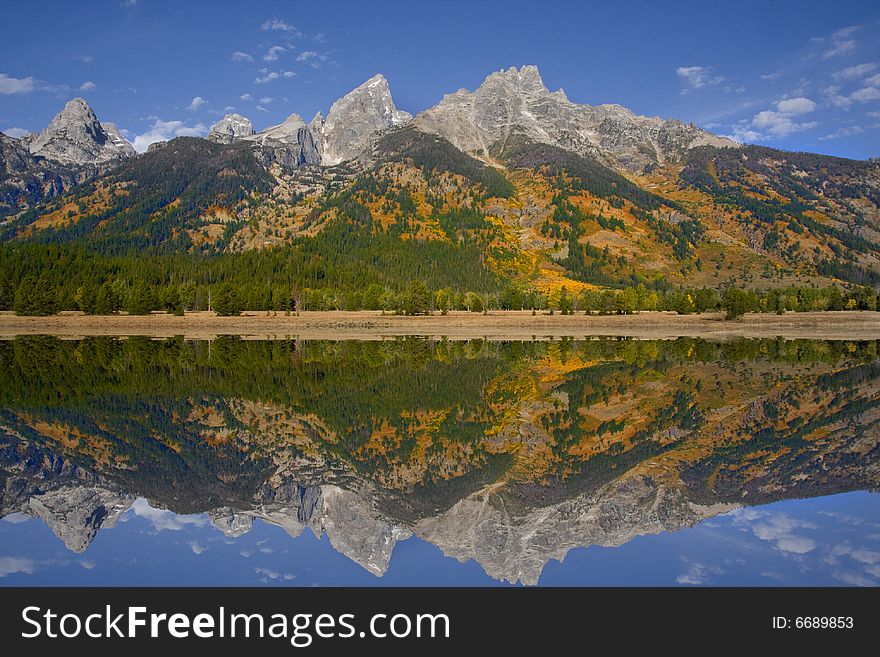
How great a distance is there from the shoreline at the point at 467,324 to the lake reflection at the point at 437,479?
70.0m

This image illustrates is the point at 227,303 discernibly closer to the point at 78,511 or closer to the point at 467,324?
the point at 467,324

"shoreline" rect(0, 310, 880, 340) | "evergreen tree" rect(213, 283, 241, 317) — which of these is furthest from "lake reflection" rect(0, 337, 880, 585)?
"evergreen tree" rect(213, 283, 241, 317)

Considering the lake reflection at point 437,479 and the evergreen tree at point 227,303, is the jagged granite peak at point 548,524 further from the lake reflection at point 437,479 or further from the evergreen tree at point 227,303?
the evergreen tree at point 227,303

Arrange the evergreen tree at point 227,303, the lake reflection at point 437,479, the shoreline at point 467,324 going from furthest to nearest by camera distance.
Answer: the evergreen tree at point 227,303, the shoreline at point 467,324, the lake reflection at point 437,479

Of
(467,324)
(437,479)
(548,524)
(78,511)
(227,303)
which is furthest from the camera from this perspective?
(227,303)

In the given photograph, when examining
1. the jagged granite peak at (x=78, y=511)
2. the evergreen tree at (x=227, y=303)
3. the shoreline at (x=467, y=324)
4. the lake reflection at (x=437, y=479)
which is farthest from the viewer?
the evergreen tree at (x=227, y=303)

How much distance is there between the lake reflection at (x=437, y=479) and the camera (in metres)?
11.8

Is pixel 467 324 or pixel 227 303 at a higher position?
pixel 227 303

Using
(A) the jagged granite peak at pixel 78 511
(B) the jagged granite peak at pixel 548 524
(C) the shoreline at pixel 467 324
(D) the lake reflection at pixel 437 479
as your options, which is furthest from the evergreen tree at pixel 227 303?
(B) the jagged granite peak at pixel 548 524

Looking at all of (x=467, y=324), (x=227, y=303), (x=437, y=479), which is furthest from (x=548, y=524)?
(x=227, y=303)

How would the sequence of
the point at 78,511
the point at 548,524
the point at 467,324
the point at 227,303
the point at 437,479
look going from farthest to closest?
the point at 227,303 → the point at 467,324 → the point at 437,479 → the point at 548,524 → the point at 78,511

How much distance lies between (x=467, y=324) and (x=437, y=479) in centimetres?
9958

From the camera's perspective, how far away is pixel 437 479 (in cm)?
1933
